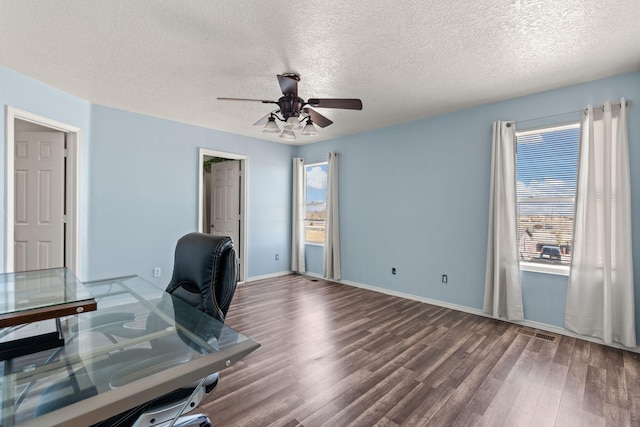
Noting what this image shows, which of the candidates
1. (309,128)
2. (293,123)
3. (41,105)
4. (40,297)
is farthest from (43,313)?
(41,105)

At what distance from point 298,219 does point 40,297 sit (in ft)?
14.9

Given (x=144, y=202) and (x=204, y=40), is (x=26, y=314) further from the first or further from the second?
(x=144, y=202)

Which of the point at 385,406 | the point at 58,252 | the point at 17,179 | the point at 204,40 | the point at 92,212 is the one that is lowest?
the point at 385,406

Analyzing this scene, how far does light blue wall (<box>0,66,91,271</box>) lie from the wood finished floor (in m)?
2.43

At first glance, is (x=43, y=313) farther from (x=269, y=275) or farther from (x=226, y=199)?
(x=269, y=275)

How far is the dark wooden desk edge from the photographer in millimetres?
1098

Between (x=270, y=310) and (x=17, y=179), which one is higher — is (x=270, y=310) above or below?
below

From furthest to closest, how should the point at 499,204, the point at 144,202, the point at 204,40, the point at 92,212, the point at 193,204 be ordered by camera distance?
the point at 193,204
the point at 144,202
the point at 92,212
the point at 499,204
the point at 204,40

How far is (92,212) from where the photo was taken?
367 cm

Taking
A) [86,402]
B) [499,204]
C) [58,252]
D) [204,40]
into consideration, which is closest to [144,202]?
[58,252]

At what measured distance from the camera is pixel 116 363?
3.56 feet

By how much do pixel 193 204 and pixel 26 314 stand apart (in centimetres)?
357

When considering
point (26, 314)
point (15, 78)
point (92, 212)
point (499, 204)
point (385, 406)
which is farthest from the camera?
point (92, 212)

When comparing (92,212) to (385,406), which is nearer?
(385,406)
